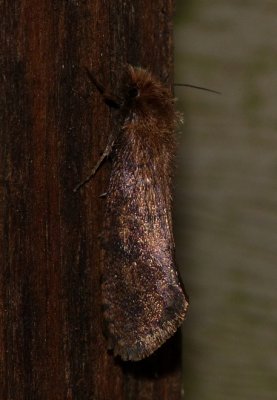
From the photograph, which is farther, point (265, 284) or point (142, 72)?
point (265, 284)

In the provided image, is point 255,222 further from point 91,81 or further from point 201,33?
point 91,81

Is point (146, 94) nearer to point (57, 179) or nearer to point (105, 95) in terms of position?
point (105, 95)

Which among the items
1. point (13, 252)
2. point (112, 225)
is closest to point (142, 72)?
point (112, 225)

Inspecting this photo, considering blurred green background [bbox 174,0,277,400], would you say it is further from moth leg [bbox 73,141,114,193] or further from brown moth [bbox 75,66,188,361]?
moth leg [bbox 73,141,114,193]

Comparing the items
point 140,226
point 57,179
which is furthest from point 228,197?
point 57,179

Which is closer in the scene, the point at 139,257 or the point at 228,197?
the point at 139,257

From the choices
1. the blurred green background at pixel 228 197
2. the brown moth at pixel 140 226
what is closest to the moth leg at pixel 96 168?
the brown moth at pixel 140 226
